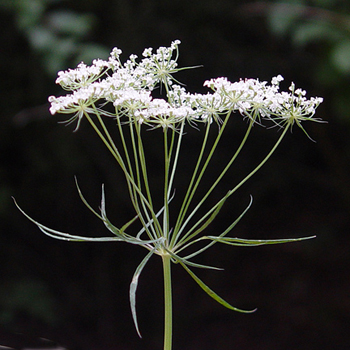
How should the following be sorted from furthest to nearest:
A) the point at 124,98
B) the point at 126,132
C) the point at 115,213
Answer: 1. the point at 115,213
2. the point at 126,132
3. the point at 124,98

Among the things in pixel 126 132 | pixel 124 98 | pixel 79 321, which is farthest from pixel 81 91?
pixel 79 321

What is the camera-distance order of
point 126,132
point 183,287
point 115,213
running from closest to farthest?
point 126,132 → point 115,213 → point 183,287

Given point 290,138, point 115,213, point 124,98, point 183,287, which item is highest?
point 290,138

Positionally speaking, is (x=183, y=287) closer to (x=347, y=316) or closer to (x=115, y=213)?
(x=115, y=213)

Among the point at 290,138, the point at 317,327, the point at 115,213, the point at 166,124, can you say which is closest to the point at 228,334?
the point at 317,327

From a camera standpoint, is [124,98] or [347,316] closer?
[124,98]

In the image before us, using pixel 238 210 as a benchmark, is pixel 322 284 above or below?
below

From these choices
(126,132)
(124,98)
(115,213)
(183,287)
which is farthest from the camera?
(183,287)

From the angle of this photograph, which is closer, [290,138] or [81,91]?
[81,91]

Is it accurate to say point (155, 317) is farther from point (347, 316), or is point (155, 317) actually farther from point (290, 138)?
point (290, 138)
